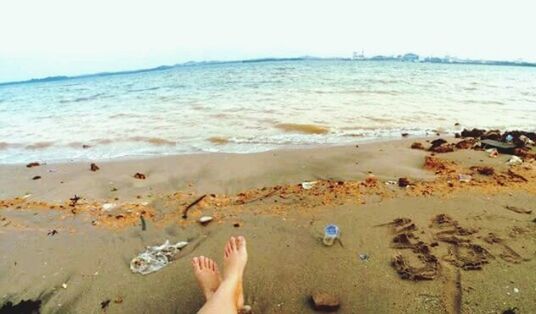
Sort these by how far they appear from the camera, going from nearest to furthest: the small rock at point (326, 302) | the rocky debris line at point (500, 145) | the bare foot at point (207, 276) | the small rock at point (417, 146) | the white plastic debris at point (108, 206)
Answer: the small rock at point (326, 302), the bare foot at point (207, 276), the white plastic debris at point (108, 206), the rocky debris line at point (500, 145), the small rock at point (417, 146)

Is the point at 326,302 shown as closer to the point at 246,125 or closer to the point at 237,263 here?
the point at 237,263

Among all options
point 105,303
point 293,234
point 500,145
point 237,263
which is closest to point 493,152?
point 500,145

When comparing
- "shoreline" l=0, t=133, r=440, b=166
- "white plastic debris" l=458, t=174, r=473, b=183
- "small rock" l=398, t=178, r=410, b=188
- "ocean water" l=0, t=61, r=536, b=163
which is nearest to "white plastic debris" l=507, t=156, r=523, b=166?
"white plastic debris" l=458, t=174, r=473, b=183

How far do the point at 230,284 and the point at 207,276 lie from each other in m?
0.27

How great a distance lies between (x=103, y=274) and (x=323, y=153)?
405 centimetres

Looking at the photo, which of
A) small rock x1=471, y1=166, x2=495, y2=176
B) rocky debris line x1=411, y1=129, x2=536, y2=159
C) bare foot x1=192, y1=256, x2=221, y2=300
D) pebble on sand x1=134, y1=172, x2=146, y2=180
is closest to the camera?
bare foot x1=192, y1=256, x2=221, y2=300

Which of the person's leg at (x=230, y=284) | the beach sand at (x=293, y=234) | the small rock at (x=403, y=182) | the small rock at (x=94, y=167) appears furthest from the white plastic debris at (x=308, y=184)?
the small rock at (x=94, y=167)

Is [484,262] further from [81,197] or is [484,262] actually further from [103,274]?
[81,197]

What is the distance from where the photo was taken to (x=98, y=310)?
249 centimetres

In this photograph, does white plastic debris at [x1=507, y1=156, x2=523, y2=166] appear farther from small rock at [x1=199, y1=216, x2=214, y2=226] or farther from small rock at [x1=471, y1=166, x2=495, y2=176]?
small rock at [x1=199, y1=216, x2=214, y2=226]

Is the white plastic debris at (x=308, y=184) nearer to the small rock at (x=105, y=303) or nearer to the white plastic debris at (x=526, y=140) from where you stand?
the small rock at (x=105, y=303)

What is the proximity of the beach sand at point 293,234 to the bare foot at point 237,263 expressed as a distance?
0.16 metres

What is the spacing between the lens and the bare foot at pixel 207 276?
2462mm

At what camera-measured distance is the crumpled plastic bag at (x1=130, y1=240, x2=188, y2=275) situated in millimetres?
2910
